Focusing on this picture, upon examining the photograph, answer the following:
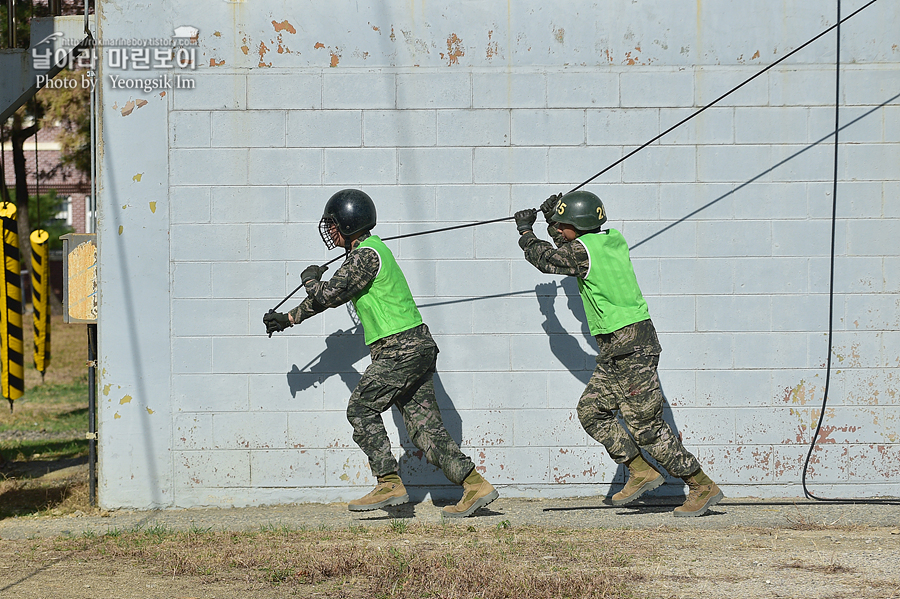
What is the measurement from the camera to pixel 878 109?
6527mm

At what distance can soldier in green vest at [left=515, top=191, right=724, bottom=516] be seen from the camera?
573 centimetres

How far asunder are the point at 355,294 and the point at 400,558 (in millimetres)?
1711

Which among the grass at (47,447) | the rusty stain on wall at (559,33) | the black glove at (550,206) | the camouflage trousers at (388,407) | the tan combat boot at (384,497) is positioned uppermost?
the rusty stain on wall at (559,33)

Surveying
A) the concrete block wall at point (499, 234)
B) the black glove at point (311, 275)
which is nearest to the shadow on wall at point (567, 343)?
the concrete block wall at point (499, 234)

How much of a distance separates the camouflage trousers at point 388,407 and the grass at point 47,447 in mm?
2316

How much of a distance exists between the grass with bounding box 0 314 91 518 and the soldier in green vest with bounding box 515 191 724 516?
12.3 ft

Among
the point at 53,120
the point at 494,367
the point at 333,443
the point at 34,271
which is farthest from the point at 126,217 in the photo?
the point at 53,120

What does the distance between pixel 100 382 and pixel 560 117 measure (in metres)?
3.73

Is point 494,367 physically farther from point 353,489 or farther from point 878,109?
point 878,109

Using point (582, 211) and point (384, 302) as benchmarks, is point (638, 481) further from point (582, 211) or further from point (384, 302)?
point (384, 302)

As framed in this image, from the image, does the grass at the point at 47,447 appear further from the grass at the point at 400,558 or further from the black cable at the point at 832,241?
the black cable at the point at 832,241

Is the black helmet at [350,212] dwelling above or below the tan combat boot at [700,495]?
above

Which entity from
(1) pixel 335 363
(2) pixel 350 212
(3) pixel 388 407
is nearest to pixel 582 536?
(3) pixel 388 407

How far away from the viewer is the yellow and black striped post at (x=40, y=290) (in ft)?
29.4
